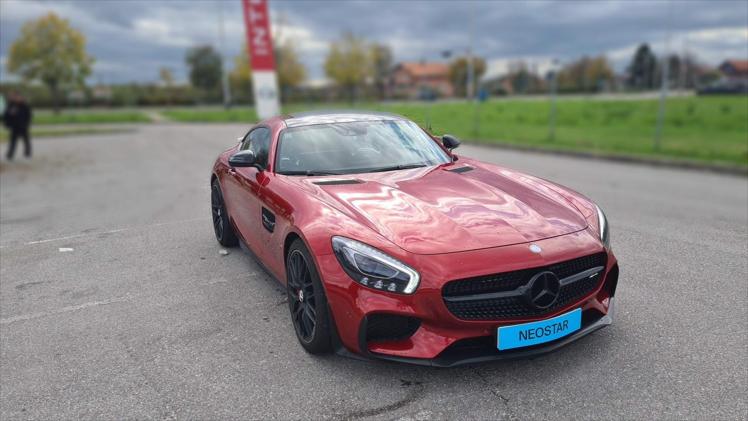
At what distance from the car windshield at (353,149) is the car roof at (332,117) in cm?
8

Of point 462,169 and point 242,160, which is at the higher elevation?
point 242,160

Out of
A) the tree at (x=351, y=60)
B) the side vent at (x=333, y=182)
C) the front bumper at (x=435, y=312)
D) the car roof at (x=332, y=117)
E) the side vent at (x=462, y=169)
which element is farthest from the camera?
the tree at (x=351, y=60)

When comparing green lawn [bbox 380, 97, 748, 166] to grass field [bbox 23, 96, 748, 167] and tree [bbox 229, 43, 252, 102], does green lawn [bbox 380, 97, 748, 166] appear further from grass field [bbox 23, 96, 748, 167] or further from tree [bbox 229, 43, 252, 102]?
tree [bbox 229, 43, 252, 102]

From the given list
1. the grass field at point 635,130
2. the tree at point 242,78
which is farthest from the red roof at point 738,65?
the tree at point 242,78

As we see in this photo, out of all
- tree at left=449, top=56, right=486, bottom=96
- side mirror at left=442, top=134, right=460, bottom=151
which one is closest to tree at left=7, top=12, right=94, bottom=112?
side mirror at left=442, top=134, right=460, bottom=151

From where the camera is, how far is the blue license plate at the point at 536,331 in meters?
2.71

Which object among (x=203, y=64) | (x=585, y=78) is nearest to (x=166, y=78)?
(x=203, y=64)

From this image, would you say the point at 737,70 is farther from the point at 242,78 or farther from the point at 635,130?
the point at 242,78

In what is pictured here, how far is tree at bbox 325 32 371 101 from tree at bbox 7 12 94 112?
24393 mm

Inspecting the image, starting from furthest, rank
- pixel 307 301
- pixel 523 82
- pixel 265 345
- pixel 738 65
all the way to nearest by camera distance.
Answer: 1. pixel 523 82
2. pixel 738 65
3. pixel 265 345
4. pixel 307 301

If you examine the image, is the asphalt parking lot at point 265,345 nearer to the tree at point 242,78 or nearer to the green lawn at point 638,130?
the green lawn at point 638,130

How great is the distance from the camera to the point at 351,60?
57562mm

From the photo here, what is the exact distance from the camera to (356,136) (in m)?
4.37

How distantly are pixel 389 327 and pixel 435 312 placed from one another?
0.85ft
